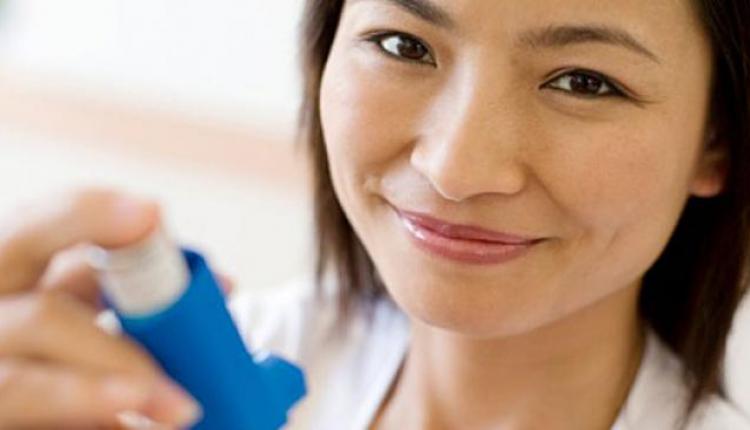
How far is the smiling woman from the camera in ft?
2.89

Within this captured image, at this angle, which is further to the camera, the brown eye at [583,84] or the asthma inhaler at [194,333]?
the brown eye at [583,84]

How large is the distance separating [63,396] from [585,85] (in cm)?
46

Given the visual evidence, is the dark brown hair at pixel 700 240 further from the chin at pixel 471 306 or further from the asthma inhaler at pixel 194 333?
the asthma inhaler at pixel 194 333

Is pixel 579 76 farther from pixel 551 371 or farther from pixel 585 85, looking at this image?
pixel 551 371

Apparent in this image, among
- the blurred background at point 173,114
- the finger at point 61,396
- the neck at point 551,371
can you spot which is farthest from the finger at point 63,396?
the blurred background at point 173,114

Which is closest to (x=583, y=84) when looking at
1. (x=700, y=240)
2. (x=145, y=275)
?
(x=700, y=240)

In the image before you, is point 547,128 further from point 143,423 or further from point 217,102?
point 217,102

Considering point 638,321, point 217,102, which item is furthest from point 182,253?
point 217,102

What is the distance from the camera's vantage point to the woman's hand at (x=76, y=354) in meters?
0.67

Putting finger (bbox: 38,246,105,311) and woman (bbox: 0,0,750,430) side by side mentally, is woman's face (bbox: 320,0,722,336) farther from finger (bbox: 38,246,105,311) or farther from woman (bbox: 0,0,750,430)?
finger (bbox: 38,246,105,311)

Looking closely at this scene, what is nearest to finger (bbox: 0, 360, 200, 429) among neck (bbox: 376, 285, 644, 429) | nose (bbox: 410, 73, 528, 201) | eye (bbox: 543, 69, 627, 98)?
nose (bbox: 410, 73, 528, 201)

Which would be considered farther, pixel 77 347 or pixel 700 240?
pixel 700 240

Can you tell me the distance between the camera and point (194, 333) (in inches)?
27.7

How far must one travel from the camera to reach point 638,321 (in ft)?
3.90
